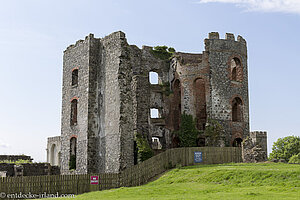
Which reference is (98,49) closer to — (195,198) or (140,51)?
(140,51)

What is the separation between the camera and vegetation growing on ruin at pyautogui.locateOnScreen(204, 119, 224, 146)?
3401 centimetres

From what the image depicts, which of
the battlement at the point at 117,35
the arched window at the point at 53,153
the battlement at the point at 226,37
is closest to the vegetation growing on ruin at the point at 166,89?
the battlement at the point at 226,37

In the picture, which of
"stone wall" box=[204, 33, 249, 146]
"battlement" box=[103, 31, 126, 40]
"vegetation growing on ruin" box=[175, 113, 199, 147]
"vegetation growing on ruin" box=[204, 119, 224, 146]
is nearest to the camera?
"battlement" box=[103, 31, 126, 40]

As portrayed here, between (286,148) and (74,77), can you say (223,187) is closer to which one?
(74,77)

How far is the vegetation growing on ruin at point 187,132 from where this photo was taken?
35094 mm

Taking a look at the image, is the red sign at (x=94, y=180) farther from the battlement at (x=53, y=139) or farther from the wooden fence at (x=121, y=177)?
the battlement at (x=53, y=139)

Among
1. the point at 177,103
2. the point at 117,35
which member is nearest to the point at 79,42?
the point at 117,35

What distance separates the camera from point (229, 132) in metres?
35.3

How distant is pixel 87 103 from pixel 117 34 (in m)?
5.15

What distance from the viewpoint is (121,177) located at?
22.0 m

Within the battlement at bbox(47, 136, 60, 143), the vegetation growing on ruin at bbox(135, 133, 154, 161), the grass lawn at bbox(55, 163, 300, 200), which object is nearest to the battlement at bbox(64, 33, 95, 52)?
the vegetation growing on ruin at bbox(135, 133, 154, 161)

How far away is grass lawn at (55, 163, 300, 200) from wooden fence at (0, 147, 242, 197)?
1.45m

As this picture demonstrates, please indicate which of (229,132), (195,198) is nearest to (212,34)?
(229,132)

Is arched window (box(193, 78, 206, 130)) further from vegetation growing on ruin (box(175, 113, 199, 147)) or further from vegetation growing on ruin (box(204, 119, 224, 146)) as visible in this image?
vegetation growing on ruin (box(204, 119, 224, 146))
